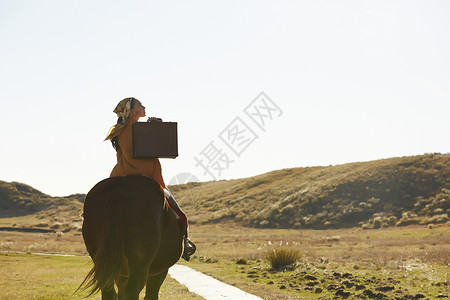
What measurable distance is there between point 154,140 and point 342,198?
6480 cm

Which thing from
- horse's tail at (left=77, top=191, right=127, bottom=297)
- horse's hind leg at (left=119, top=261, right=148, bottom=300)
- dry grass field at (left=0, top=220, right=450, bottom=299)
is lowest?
dry grass field at (left=0, top=220, right=450, bottom=299)

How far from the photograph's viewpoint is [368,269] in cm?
1781

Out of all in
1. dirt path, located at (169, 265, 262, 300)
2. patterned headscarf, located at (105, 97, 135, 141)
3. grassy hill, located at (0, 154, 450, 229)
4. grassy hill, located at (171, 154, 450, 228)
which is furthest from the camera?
A: grassy hill, located at (0, 154, 450, 229)

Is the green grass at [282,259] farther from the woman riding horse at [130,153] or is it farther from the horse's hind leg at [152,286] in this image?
the horse's hind leg at [152,286]

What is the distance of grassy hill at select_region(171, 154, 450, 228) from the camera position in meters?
60.3

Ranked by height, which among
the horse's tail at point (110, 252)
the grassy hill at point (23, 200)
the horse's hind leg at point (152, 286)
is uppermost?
the grassy hill at point (23, 200)

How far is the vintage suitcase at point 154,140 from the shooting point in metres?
6.43

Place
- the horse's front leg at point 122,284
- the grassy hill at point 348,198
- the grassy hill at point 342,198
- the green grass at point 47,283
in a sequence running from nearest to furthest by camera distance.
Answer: the horse's front leg at point 122,284 → the green grass at point 47,283 → the grassy hill at point 348,198 → the grassy hill at point 342,198

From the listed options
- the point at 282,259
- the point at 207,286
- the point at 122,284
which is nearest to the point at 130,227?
the point at 122,284

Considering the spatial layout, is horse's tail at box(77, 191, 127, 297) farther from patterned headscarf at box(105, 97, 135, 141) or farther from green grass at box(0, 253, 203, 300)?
green grass at box(0, 253, 203, 300)

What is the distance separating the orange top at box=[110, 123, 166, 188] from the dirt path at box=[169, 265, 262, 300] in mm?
6746

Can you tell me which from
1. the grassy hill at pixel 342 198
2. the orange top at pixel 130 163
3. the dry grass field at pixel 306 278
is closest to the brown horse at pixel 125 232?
the orange top at pixel 130 163

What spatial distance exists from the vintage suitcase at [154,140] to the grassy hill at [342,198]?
52742 millimetres

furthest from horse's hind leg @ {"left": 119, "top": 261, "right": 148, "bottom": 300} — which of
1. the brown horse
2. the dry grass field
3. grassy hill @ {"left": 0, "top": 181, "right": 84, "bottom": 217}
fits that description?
grassy hill @ {"left": 0, "top": 181, "right": 84, "bottom": 217}
